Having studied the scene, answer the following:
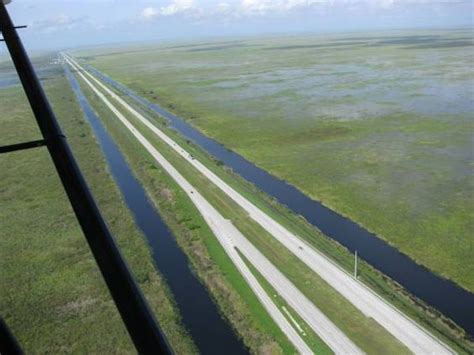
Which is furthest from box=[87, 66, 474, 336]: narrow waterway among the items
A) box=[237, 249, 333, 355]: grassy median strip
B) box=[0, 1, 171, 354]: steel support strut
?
box=[0, 1, 171, 354]: steel support strut

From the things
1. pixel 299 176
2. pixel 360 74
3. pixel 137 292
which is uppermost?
pixel 137 292

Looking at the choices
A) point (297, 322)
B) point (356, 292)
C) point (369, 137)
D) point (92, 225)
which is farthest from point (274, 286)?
point (369, 137)

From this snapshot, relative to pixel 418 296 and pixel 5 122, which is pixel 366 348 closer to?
pixel 418 296

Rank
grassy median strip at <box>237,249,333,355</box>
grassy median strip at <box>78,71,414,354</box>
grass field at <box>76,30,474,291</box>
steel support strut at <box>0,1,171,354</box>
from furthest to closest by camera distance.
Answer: grass field at <box>76,30,474,291</box>, grassy median strip at <box>78,71,414,354</box>, grassy median strip at <box>237,249,333,355</box>, steel support strut at <box>0,1,171,354</box>

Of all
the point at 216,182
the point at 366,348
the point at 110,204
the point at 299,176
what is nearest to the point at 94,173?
the point at 110,204

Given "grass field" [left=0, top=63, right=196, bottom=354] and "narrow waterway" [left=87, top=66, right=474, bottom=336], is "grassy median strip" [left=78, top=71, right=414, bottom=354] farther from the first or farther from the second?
"grass field" [left=0, top=63, right=196, bottom=354]
